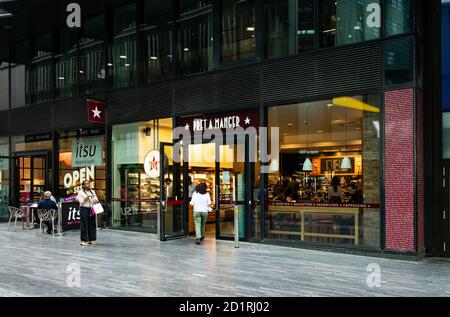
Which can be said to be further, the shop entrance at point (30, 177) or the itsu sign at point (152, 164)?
the shop entrance at point (30, 177)

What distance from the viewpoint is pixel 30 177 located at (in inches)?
785

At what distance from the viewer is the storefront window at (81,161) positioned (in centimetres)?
1681

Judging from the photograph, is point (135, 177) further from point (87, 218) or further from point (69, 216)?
point (87, 218)

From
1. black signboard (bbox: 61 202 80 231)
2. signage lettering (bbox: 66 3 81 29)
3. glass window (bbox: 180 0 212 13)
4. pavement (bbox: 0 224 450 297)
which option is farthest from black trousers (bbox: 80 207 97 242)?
signage lettering (bbox: 66 3 81 29)

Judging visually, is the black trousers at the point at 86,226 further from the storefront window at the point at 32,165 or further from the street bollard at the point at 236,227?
the storefront window at the point at 32,165

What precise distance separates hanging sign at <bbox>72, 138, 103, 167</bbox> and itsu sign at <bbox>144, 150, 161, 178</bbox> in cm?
216

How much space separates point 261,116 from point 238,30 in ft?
8.25

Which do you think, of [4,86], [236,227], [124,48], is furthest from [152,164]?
[4,86]

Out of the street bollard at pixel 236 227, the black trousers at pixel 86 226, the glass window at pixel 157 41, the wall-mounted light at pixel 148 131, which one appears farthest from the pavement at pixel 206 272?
the glass window at pixel 157 41

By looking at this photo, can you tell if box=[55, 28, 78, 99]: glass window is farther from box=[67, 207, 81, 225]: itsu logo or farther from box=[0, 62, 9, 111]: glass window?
box=[67, 207, 81, 225]: itsu logo

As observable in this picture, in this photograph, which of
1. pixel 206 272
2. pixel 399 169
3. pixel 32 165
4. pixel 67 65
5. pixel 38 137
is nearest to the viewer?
pixel 206 272

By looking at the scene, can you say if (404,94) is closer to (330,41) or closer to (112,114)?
(330,41)

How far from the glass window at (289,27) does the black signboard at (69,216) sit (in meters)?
7.65

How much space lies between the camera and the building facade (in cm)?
1053
